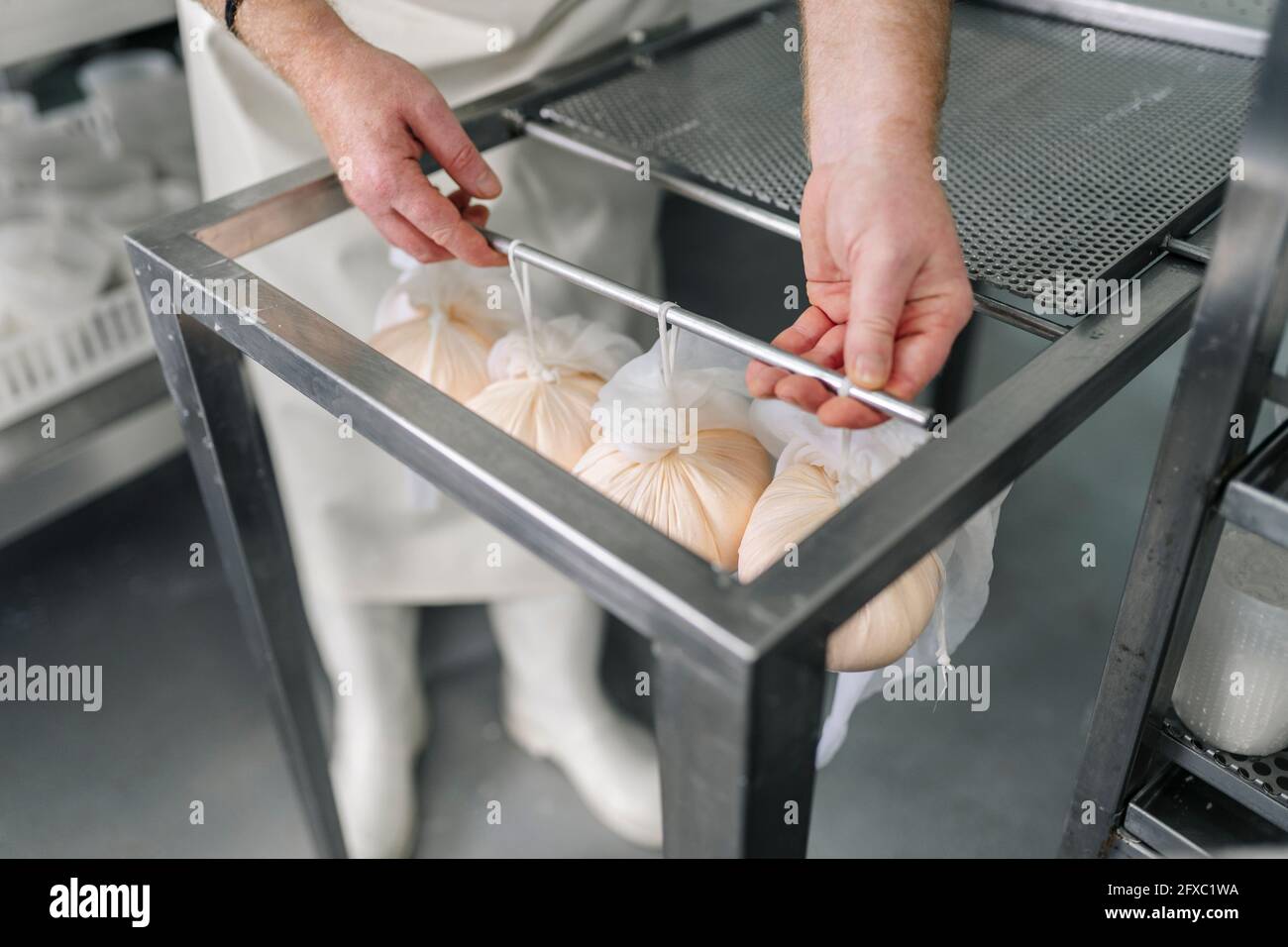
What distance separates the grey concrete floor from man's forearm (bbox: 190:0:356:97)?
1.30 ft

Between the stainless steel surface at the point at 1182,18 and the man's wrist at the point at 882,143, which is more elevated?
the stainless steel surface at the point at 1182,18

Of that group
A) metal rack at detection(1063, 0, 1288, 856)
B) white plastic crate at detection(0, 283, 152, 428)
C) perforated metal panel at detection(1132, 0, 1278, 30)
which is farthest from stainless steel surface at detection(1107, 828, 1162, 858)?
white plastic crate at detection(0, 283, 152, 428)

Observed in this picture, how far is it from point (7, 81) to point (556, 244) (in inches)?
41.2

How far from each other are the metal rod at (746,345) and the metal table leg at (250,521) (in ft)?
0.84

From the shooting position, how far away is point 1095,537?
1.52 metres

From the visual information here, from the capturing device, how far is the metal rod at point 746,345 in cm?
55

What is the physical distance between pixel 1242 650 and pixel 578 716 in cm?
76

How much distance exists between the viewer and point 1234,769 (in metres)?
0.68

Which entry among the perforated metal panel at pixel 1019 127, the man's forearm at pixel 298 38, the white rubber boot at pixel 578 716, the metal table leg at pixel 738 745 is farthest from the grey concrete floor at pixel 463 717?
the metal table leg at pixel 738 745

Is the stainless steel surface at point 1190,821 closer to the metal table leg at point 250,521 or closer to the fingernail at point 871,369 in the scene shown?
the fingernail at point 871,369

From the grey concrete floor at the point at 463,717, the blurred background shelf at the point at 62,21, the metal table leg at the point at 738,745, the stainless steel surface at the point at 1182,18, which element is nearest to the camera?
the metal table leg at the point at 738,745

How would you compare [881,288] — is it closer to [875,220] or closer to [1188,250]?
[875,220]

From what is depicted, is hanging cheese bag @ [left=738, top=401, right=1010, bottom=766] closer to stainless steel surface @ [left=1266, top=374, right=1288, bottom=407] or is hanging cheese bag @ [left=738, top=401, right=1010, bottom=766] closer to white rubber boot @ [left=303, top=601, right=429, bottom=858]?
stainless steel surface @ [left=1266, top=374, right=1288, bottom=407]
